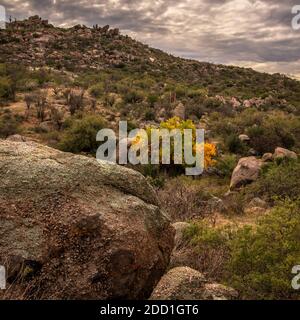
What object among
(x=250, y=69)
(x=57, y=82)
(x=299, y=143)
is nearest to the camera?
(x=299, y=143)

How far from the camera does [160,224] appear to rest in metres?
4.78

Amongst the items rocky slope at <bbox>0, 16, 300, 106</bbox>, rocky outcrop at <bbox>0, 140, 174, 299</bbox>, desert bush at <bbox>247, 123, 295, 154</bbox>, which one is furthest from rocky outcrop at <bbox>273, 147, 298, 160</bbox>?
rocky slope at <bbox>0, 16, 300, 106</bbox>

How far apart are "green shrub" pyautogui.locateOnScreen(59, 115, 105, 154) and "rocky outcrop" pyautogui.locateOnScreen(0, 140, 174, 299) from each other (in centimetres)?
1394

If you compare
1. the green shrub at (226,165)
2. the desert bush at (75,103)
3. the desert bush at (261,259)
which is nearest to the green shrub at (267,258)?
the desert bush at (261,259)

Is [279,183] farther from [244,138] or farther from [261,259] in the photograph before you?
[244,138]

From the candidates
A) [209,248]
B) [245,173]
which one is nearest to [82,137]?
[245,173]

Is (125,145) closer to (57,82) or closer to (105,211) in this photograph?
(105,211)

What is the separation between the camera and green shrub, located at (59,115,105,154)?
18531 mm

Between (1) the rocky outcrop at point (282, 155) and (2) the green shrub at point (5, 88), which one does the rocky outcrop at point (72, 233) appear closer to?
(1) the rocky outcrop at point (282, 155)

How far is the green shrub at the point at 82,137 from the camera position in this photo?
730 inches

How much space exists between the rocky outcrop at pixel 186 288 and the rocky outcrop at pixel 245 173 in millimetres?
10293

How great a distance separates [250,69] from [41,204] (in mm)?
61149

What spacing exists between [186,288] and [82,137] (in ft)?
48.8
